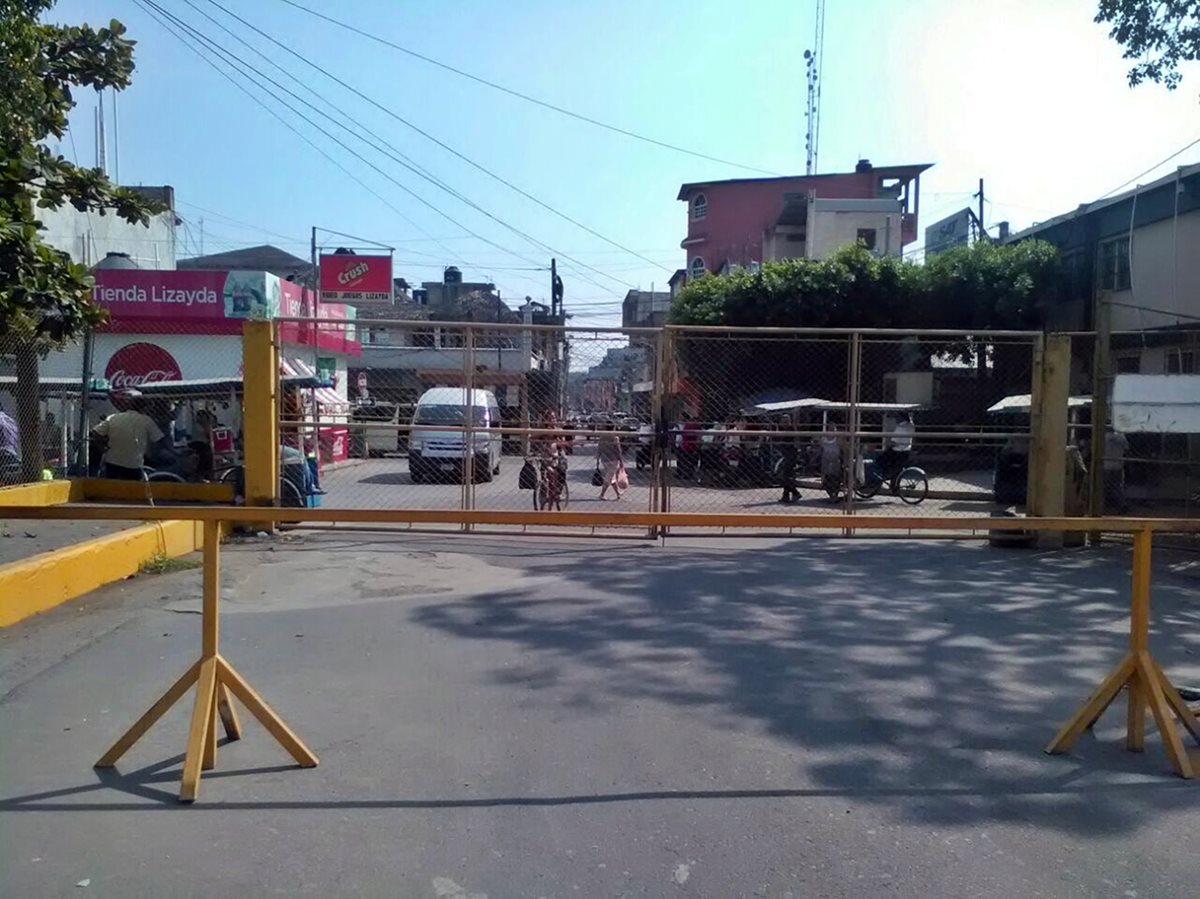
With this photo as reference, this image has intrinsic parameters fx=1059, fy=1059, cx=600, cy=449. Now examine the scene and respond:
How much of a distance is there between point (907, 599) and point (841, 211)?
33593 millimetres

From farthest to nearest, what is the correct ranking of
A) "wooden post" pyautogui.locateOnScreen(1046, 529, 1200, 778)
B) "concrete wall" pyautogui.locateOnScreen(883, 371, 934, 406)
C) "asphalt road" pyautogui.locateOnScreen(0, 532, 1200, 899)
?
1. "concrete wall" pyautogui.locateOnScreen(883, 371, 934, 406)
2. "wooden post" pyautogui.locateOnScreen(1046, 529, 1200, 778)
3. "asphalt road" pyautogui.locateOnScreen(0, 532, 1200, 899)

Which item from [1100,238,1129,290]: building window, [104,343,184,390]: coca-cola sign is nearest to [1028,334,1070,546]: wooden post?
[1100,238,1129,290]: building window

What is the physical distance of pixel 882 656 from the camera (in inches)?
289

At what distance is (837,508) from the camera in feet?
52.2

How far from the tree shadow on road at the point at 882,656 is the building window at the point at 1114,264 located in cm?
1353

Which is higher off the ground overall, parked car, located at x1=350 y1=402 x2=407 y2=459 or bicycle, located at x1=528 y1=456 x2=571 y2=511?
parked car, located at x1=350 y1=402 x2=407 y2=459

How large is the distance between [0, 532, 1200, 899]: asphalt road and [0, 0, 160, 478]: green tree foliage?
7.75 ft

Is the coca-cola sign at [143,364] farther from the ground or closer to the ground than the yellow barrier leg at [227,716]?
farther from the ground

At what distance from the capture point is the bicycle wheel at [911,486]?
57.6 feet

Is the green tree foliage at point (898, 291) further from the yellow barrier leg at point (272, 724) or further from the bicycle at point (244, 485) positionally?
the yellow barrier leg at point (272, 724)

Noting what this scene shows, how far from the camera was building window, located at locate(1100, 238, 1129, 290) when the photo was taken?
74.6 feet

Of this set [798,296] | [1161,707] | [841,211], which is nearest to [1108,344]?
[1161,707]

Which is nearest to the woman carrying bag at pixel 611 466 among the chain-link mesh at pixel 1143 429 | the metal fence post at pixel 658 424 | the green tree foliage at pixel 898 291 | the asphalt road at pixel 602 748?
the metal fence post at pixel 658 424

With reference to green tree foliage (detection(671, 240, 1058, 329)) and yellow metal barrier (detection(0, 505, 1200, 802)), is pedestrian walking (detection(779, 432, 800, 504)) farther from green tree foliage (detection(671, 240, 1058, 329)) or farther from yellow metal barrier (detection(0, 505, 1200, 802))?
green tree foliage (detection(671, 240, 1058, 329))
